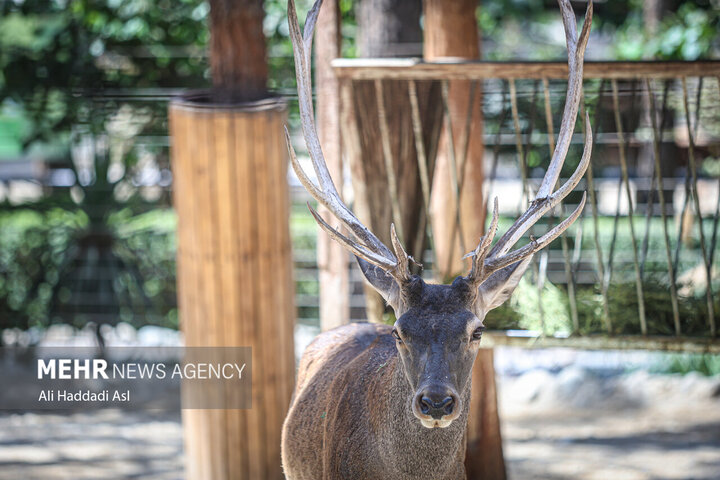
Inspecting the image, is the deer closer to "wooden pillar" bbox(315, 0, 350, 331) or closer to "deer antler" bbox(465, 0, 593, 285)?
"deer antler" bbox(465, 0, 593, 285)

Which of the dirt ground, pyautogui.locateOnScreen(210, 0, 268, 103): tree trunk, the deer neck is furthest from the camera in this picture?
the dirt ground

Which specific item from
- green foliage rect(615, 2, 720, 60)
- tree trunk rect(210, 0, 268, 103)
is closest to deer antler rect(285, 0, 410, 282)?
tree trunk rect(210, 0, 268, 103)

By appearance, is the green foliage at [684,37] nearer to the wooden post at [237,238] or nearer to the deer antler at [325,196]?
the wooden post at [237,238]

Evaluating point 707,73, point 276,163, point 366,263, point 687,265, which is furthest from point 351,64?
point 687,265

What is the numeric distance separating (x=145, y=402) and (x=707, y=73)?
15.7 ft

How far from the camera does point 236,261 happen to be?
13.8ft

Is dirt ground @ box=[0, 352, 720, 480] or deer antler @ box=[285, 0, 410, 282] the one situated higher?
deer antler @ box=[285, 0, 410, 282]

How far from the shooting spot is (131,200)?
7375 millimetres

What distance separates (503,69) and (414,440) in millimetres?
1872

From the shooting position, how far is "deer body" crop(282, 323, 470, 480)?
9.50 feet

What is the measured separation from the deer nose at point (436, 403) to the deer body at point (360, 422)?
0.85 feet

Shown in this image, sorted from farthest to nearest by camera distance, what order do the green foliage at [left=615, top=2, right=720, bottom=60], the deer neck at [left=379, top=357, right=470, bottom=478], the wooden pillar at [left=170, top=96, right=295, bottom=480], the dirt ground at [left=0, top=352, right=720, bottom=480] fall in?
the green foliage at [left=615, top=2, right=720, bottom=60] < the dirt ground at [left=0, top=352, right=720, bottom=480] < the wooden pillar at [left=170, top=96, right=295, bottom=480] < the deer neck at [left=379, top=357, right=470, bottom=478]

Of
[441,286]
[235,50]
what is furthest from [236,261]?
[441,286]

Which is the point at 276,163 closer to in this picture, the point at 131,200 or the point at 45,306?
the point at 131,200
